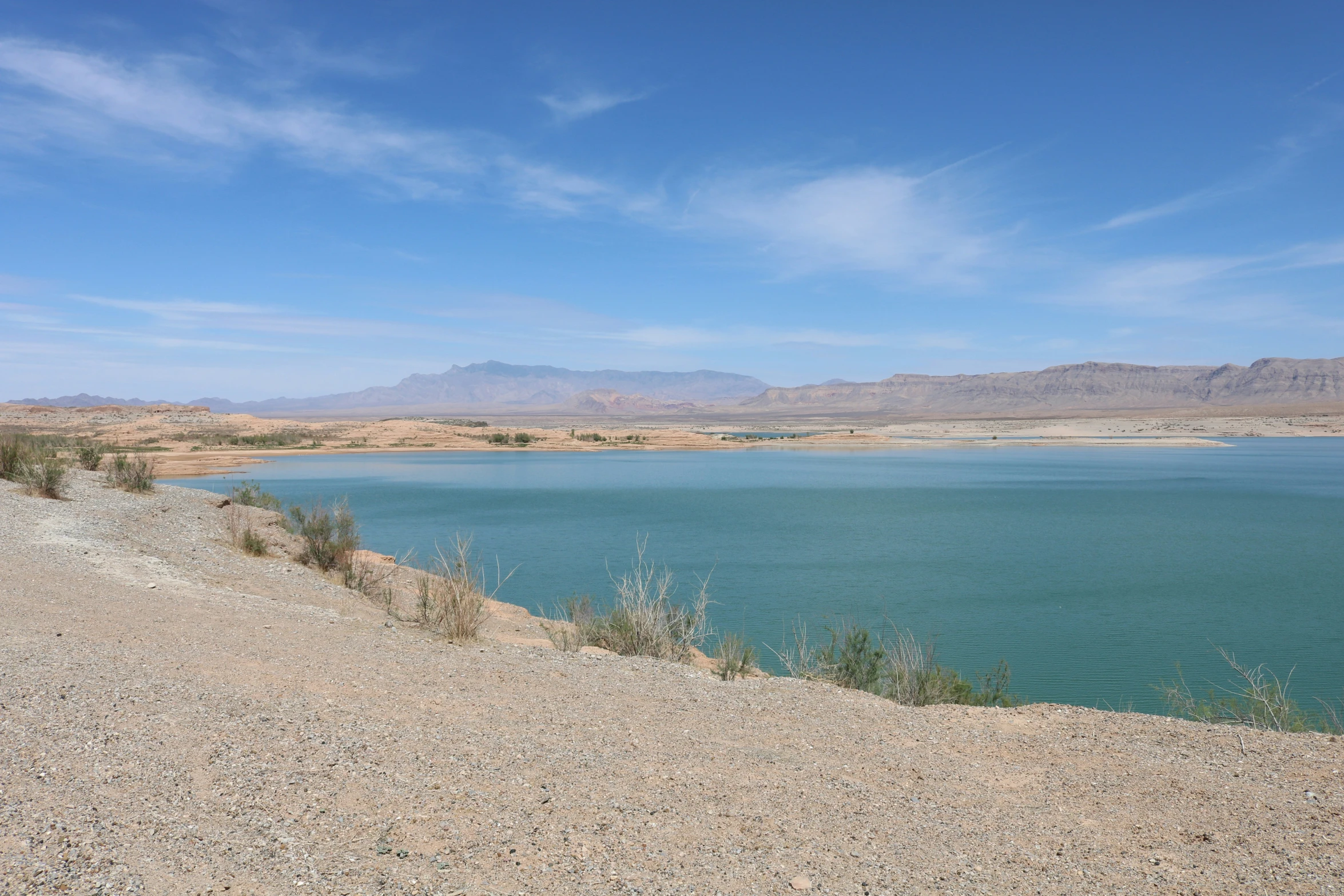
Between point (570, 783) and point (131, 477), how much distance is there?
1770 cm

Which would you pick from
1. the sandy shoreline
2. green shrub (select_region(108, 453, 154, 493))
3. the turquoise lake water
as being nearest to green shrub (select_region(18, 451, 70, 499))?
green shrub (select_region(108, 453, 154, 493))

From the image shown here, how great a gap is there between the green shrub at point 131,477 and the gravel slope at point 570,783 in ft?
40.1

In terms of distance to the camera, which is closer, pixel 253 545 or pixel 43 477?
pixel 253 545

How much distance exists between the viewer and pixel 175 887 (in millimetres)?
2992

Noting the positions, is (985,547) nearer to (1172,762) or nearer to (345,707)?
(1172,762)

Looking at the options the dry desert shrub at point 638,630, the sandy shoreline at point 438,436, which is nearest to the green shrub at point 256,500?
the dry desert shrub at point 638,630

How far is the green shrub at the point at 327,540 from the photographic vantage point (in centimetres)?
1257

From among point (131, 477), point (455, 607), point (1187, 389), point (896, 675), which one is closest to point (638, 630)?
point (455, 607)

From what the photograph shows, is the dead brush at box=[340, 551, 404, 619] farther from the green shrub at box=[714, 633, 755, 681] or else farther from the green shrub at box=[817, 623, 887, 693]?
the green shrub at box=[817, 623, 887, 693]

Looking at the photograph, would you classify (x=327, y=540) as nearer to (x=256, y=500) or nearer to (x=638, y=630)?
(x=638, y=630)

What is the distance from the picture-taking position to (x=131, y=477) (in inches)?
703

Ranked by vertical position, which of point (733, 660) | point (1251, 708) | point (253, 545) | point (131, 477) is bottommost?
point (1251, 708)

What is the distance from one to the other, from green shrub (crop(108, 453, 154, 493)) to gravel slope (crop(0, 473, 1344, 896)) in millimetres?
12219

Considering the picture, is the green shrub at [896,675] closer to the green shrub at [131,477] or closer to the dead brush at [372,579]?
the dead brush at [372,579]
